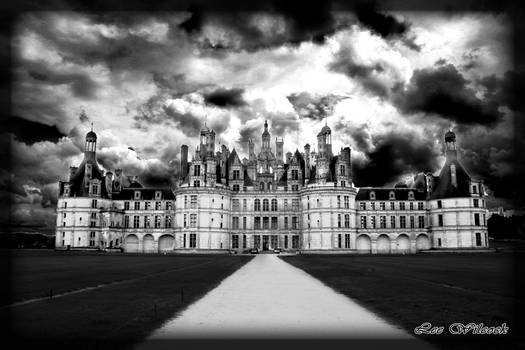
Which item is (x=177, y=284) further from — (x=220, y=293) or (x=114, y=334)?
(x=114, y=334)

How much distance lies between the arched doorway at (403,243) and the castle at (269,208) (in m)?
0.17

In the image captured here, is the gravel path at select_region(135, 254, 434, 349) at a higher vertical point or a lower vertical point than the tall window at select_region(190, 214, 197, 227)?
lower

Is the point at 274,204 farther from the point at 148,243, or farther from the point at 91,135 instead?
the point at 91,135

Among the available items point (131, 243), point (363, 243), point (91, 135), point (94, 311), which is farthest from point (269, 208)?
point (94, 311)

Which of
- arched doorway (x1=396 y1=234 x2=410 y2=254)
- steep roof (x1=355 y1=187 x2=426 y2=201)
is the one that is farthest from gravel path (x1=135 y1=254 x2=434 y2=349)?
arched doorway (x1=396 y1=234 x2=410 y2=254)

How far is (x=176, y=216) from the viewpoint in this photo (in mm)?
75000

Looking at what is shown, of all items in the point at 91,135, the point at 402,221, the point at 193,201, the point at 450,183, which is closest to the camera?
the point at 193,201

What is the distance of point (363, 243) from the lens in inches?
3098

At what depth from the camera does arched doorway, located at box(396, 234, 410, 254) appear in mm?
78438

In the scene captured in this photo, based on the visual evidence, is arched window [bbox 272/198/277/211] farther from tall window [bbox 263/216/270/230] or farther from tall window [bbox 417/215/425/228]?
tall window [bbox 417/215/425/228]

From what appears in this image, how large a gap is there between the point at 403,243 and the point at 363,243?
266 inches

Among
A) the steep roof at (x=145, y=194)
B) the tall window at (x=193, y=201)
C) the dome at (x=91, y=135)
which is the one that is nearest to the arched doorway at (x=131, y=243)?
the steep roof at (x=145, y=194)

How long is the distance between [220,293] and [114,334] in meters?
7.58

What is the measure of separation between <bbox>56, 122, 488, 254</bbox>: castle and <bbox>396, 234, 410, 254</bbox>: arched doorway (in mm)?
168
